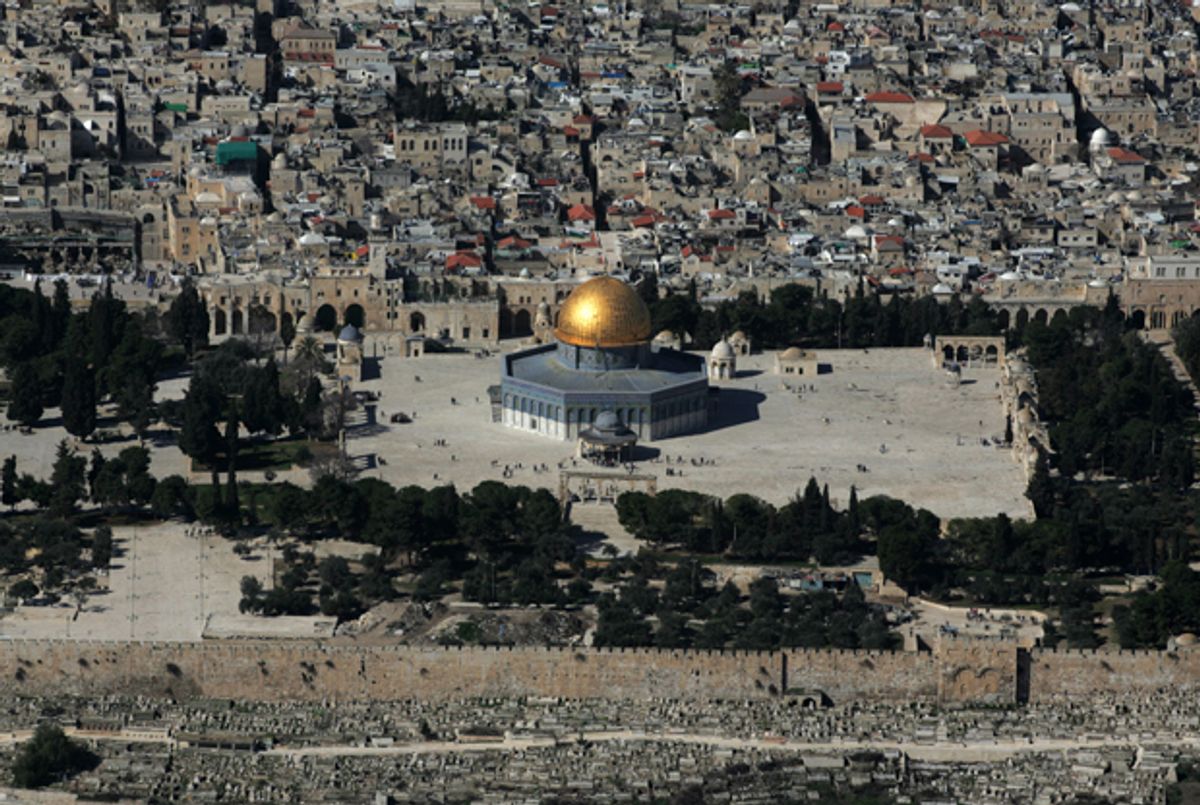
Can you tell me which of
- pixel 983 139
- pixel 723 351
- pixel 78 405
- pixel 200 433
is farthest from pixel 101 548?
pixel 983 139

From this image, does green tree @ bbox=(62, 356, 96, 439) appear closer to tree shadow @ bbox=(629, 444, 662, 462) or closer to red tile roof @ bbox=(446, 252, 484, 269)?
tree shadow @ bbox=(629, 444, 662, 462)

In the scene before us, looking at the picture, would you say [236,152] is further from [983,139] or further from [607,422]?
[607,422]

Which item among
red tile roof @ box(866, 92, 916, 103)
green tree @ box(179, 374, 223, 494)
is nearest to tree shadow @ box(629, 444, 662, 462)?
green tree @ box(179, 374, 223, 494)

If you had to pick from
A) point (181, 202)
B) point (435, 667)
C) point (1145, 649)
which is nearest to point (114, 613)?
point (435, 667)

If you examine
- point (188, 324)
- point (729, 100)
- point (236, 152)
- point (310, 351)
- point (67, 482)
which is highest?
point (729, 100)

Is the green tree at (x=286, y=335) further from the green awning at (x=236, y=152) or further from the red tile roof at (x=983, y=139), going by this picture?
the red tile roof at (x=983, y=139)

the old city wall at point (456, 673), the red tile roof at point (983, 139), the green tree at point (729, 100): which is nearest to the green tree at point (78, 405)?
the old city wall at point (456, 673)
